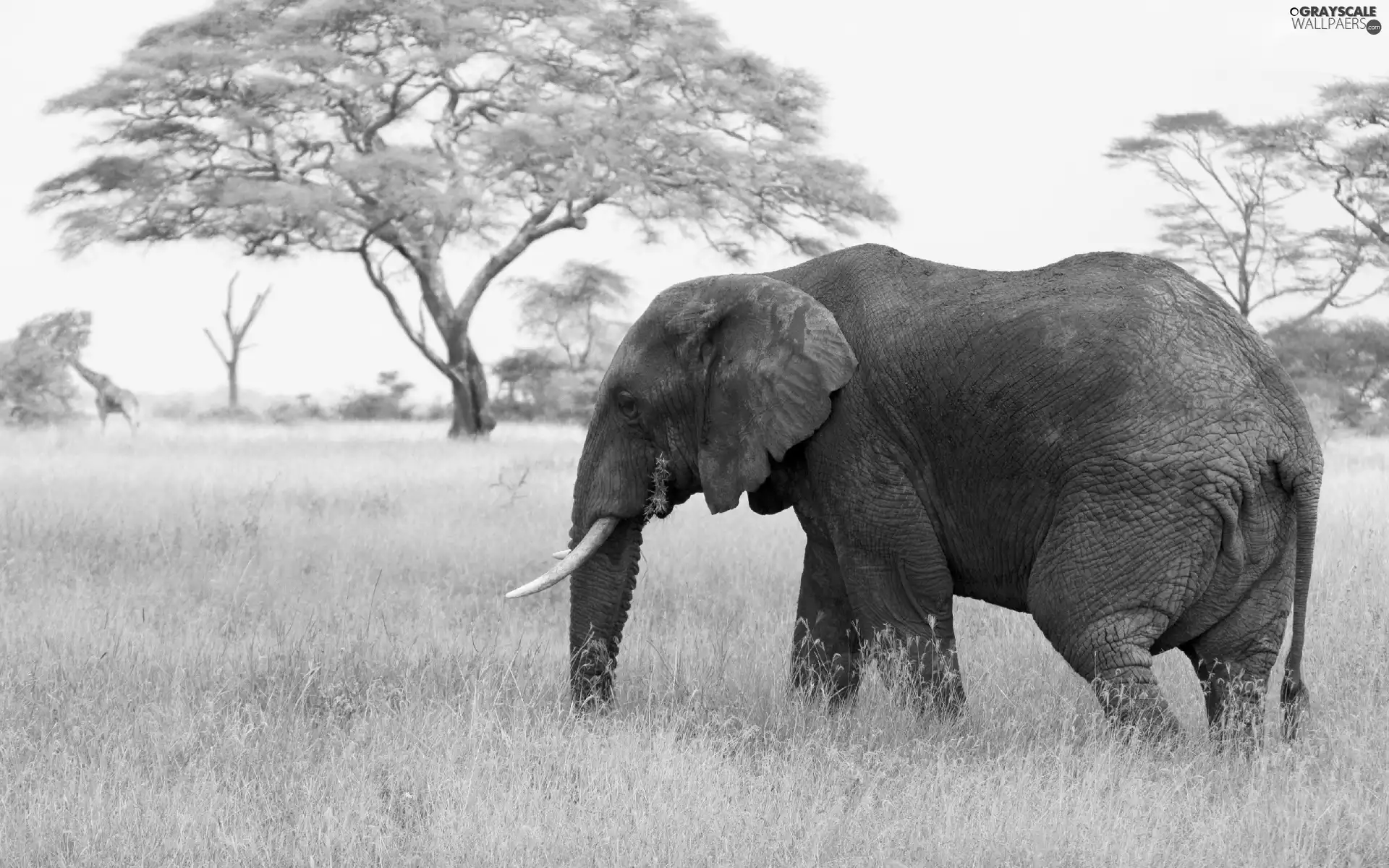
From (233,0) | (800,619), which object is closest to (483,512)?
(800,619)

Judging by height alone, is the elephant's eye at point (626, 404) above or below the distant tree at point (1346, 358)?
below

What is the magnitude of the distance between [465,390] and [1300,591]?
811 inches

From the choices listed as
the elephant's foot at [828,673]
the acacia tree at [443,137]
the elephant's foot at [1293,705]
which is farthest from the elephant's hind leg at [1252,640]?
the acacia tree at [443,137]

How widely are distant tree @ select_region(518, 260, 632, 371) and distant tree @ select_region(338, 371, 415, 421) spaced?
13.7 feet

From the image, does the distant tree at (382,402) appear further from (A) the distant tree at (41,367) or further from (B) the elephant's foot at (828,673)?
(B) the elephant's foot at (828,673)

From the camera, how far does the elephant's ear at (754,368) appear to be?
4.78 m

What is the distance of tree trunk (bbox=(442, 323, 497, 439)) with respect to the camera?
24.2m

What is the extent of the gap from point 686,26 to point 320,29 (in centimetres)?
573

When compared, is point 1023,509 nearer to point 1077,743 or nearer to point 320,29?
point 1077,743

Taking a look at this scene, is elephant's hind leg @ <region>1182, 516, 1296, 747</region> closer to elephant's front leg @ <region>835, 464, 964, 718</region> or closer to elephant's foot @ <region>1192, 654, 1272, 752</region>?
elephant's foot @ <region>1192, 654, 1272, 752</region>

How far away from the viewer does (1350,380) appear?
1158 inches

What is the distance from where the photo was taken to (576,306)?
115 ft

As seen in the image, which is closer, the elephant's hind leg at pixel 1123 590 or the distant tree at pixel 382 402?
the elephant's hind leg at pixel 1123 590

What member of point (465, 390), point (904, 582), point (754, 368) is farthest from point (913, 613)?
point (465, 390)
